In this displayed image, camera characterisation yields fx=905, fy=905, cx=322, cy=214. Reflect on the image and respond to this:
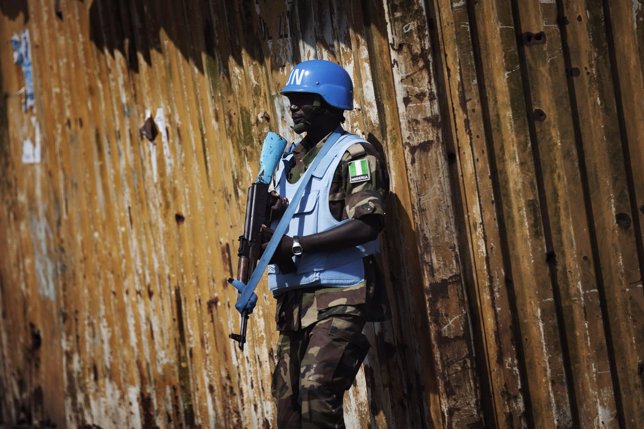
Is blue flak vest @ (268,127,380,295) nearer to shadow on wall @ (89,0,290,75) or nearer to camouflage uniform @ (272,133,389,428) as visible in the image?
camouflage uniform @ (272,133,389,428)

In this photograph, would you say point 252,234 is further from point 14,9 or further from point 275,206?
point 14,9

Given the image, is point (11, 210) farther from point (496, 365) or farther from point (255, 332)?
point (496, 365)

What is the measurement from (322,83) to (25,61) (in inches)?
149

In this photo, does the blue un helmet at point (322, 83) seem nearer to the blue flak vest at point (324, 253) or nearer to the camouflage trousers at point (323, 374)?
the blue flak vest at point (324, 253)

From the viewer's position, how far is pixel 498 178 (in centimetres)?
416

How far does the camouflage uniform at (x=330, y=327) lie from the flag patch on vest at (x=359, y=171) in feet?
0.05

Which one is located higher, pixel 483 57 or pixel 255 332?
pixel 483 57

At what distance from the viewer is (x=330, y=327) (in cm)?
369

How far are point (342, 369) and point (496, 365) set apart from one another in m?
0.89

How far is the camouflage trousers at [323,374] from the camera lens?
3604 mm

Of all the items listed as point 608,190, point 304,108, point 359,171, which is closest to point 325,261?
point 359,171

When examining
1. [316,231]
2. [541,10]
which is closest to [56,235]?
[316,231]

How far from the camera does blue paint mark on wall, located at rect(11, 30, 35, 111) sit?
6.79m

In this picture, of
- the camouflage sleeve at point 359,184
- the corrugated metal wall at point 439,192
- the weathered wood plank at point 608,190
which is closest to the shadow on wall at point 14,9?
the corrugated metal wall at point 439,192
